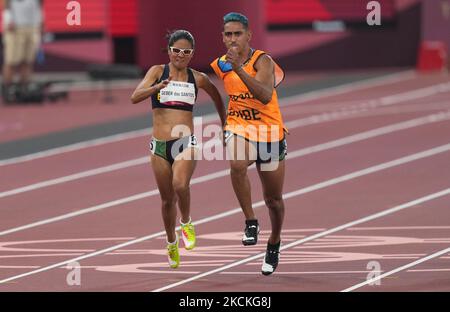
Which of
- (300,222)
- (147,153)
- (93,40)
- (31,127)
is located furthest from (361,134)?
(93,40)

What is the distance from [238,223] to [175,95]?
340cm

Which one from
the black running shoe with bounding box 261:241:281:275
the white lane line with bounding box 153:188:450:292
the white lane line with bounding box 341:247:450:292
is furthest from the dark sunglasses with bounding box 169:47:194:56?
the white lane line with bounding box 341:247:450:292

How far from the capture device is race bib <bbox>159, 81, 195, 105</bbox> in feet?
36.8

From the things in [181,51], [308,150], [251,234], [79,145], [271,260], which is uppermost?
[181,51]

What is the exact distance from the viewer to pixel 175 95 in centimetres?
1122

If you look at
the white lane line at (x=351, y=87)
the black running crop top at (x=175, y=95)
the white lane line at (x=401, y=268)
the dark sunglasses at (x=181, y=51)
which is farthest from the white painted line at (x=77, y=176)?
Answer: the white lane line at (x=351, y=87)

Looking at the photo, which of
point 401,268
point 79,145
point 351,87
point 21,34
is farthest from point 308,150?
point 351,87

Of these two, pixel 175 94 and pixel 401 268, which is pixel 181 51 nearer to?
pixel 175 94

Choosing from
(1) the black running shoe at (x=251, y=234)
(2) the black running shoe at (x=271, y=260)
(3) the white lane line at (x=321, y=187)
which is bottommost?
(3) the white lane line at (x=321, y=187)

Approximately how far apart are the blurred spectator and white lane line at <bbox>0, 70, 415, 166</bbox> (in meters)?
4.62

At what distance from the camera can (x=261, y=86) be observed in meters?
10.9

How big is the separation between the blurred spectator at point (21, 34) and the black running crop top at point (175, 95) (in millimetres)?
16796

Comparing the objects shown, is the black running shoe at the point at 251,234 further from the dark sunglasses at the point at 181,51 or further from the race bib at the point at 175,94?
the dark sunglasses at the point at 181,51

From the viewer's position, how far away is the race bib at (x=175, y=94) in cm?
1121
